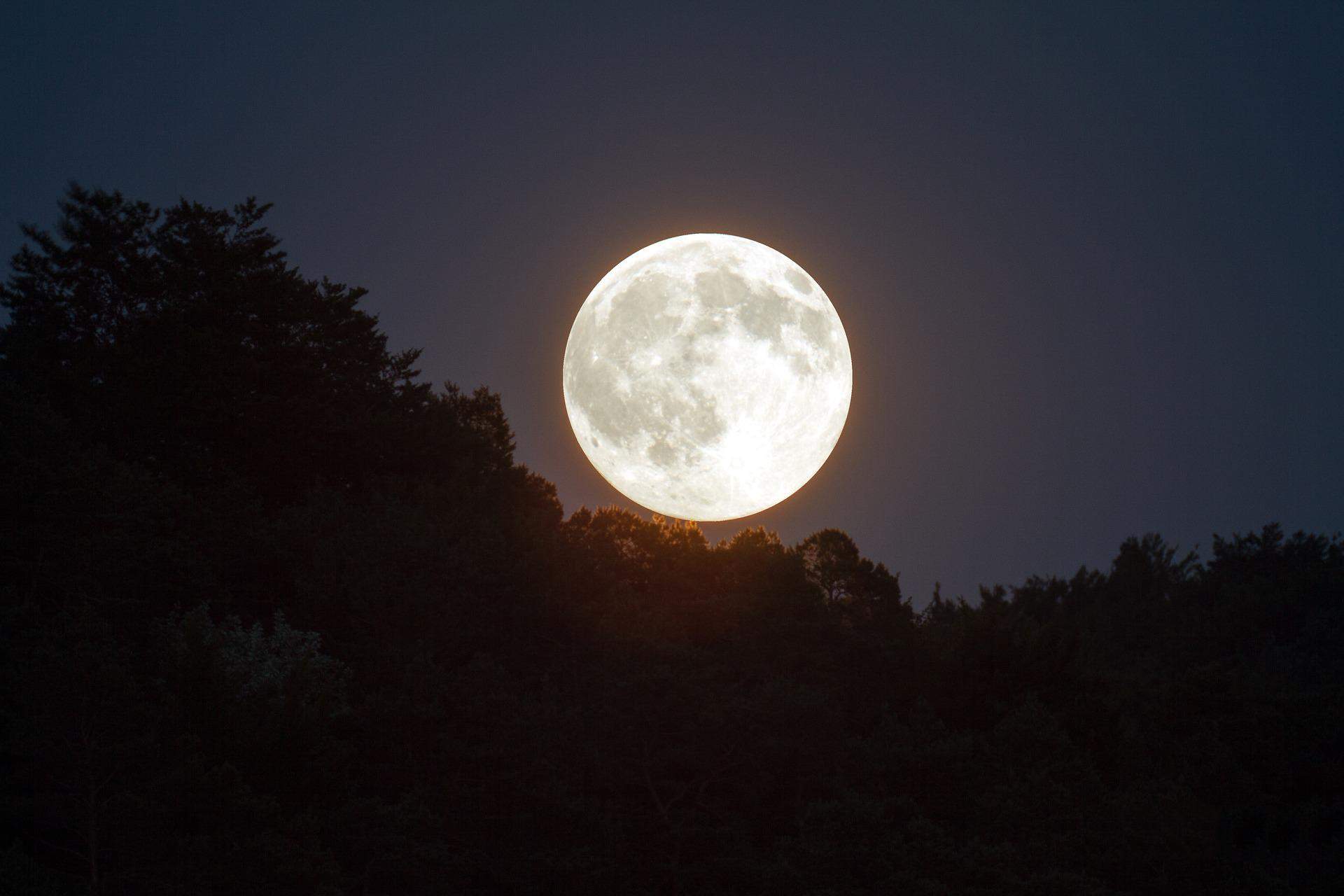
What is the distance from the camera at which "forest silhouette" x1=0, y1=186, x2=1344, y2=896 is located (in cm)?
2369

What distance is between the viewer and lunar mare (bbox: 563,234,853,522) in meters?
30.4

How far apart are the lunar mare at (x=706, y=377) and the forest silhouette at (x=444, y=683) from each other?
236 inches

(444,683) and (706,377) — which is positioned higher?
(706,377)

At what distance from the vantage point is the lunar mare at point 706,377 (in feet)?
99.9

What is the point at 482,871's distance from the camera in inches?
1153

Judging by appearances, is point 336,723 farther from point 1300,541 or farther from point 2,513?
point 1300,541

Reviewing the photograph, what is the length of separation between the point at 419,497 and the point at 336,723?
42.6ft

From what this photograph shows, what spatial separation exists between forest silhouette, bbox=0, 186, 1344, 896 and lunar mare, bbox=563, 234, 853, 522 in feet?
19.7

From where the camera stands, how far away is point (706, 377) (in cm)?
3033

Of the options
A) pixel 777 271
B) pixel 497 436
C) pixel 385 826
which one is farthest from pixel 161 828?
pixel 497 436

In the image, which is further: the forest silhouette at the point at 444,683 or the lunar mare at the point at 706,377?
the lunar mare at the point at 706,377

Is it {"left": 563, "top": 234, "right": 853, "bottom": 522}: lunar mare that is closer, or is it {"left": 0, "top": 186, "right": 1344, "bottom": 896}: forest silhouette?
{"left": 0, "top": 186, "right": 1344, "bottom": 896}: forest silhouette

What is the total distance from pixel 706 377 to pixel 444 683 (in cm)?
1064

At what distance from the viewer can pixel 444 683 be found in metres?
30.6
